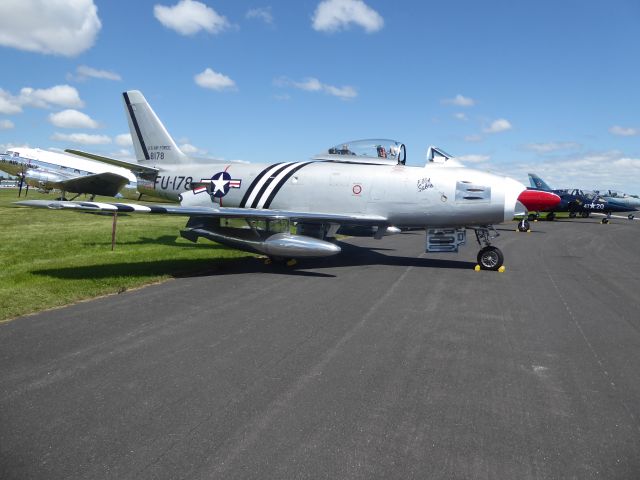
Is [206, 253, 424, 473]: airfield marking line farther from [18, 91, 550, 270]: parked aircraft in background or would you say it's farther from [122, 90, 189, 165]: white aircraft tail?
[122, 90, 189, 165]: white aircraft tail

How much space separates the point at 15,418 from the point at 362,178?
359 inches

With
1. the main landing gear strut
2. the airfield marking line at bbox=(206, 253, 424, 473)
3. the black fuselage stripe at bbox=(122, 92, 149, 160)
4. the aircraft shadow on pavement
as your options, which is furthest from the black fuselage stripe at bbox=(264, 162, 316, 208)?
the airfield marking line at bbox=(206, 253, 424, 473)

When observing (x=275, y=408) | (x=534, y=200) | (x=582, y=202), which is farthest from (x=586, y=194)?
(x=275, y=408)

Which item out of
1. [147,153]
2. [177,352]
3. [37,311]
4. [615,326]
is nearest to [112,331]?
[177,352]

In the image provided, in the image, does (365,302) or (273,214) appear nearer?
(365,302)

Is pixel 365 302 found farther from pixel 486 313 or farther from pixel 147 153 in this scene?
pixel 147 153

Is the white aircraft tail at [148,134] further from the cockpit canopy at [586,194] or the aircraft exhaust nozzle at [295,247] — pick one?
the cockpit canopy at [586,194]

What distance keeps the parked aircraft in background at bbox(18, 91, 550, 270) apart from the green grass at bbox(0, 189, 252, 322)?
1.38 m

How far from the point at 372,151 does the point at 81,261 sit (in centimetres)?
794

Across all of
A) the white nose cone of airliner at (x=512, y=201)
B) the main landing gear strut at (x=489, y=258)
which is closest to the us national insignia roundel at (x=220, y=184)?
the main landing gear strut at (x=489, y=258)

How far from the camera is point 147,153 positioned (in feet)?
48.9

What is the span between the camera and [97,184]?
29641 millimetres

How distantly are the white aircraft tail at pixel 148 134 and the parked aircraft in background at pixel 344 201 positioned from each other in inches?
85.8

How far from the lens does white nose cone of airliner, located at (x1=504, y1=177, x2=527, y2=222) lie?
33.8 feet
